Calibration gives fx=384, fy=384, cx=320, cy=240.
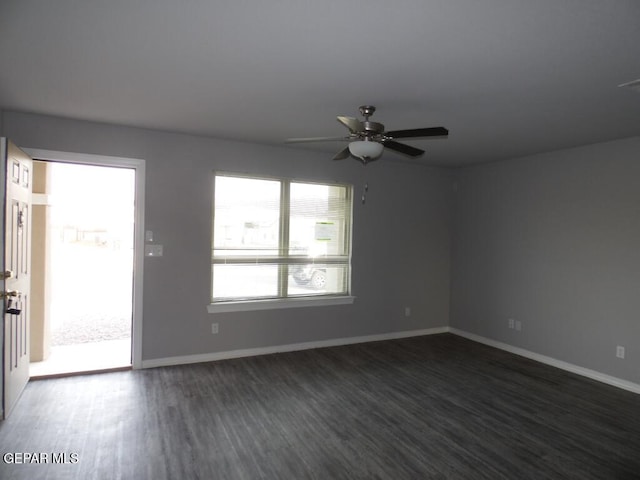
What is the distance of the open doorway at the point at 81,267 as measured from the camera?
4098mm

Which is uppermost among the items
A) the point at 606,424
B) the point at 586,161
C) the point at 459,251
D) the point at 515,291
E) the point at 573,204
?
the point at 586,161

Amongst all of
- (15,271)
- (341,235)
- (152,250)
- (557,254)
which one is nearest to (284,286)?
(341,235)

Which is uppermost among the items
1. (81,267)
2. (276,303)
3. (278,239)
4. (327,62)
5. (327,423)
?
(327,62)

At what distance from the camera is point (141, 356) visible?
4.00 metres

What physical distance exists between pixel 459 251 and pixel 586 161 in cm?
207

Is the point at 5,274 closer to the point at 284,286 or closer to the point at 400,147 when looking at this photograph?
the point at 284,286

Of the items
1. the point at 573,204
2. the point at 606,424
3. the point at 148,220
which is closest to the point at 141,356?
the point at 148,220

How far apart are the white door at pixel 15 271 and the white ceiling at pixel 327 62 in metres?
0.59

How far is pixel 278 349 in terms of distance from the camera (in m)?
4.68

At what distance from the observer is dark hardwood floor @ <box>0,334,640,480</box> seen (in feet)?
7.92

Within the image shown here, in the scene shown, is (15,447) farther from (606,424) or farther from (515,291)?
(515,291)

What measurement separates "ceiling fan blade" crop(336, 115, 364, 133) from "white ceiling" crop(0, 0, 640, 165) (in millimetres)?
293

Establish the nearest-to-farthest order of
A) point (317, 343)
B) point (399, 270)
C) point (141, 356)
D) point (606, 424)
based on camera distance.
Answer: point (606, 424)
point (141, 356)
point (317, 343)
point (399, 270)

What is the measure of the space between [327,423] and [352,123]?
2236 mm
